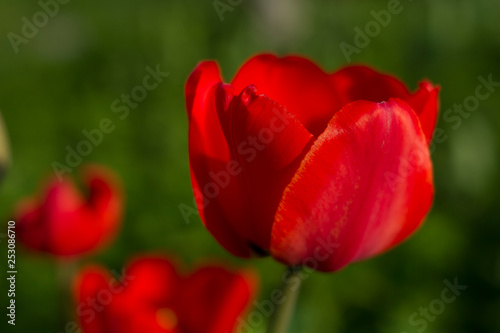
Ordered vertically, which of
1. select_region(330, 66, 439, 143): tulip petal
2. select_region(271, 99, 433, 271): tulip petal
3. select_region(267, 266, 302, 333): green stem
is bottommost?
select_region(267, 266, 302, 333): green stem

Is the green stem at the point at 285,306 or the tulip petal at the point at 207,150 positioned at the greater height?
the tulip petal at the point at 207,150

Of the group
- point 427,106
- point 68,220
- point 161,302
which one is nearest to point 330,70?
point 68,220

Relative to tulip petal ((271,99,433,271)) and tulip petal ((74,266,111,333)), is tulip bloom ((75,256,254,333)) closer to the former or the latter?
tulip petal ((74,266,111,333))

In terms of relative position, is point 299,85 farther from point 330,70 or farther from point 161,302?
point 330,70

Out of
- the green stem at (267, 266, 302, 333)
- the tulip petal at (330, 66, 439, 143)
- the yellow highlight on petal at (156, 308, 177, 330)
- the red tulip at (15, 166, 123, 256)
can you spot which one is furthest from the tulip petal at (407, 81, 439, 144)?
the red tulip at (15, 166, 123, 256)

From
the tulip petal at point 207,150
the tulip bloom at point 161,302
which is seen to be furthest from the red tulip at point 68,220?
the tulip petal at point 207,150

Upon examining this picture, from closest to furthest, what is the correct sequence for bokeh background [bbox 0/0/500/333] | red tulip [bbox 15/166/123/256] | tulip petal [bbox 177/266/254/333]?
1. tulip petal [bbox 177/266/254/333]
2. red tulip [bbox 15/166/123/256]
3. bokeh background [bbox 0/0/500/333]

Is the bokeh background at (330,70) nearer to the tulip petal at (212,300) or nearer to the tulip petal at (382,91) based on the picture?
the tulip petal at (212,300)
